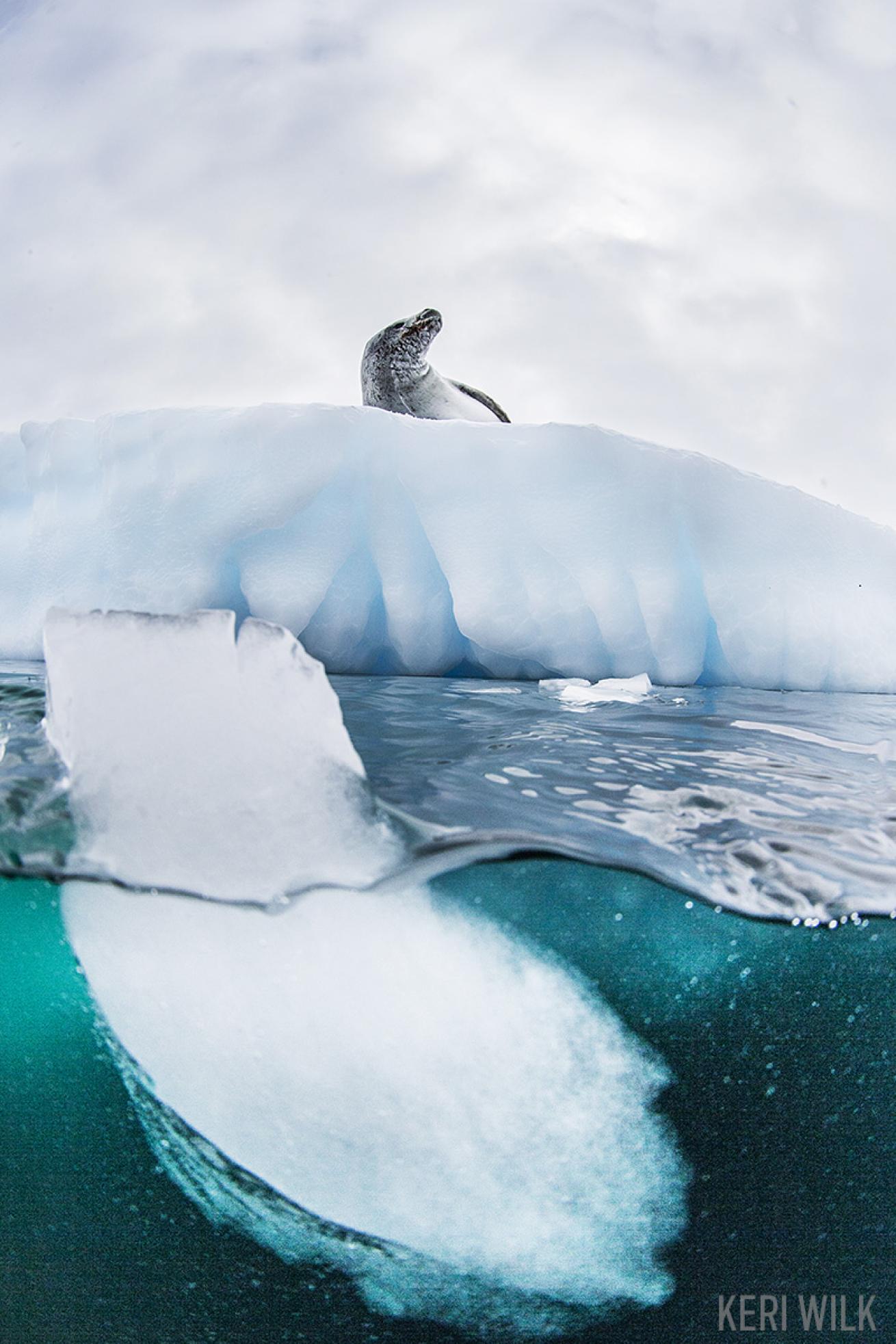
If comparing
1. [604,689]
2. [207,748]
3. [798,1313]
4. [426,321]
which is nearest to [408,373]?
[426,321]

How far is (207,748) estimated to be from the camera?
0.68 metres

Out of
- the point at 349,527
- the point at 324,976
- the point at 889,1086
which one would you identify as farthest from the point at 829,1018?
the point at 349,527

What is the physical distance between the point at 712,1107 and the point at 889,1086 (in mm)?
159

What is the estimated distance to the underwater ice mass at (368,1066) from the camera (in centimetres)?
62

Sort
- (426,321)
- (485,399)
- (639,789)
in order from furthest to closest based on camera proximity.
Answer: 1. (485,399)
2. (426,321)
3. (639,789)

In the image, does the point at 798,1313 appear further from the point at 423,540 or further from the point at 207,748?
the point at 423,540

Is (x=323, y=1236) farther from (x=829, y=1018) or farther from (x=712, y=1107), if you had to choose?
(x=829, y=1018)

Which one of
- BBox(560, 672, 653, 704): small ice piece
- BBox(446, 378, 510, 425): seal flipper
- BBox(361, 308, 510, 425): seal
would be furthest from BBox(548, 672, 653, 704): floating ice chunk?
BBox(446, 378, 510, 425): seal flipper

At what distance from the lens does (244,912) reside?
1.99ft

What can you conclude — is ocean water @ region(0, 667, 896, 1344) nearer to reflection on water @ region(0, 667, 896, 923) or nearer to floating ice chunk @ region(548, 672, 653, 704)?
→ reflection on water @ region(0, 667, 896, 923)

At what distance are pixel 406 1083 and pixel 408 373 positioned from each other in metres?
2.73

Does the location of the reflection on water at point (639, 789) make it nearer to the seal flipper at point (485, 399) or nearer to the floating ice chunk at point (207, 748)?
the floating ice chunk at point (207, 748)

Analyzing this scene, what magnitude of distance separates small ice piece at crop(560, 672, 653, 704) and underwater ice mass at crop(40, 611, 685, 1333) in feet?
2.61

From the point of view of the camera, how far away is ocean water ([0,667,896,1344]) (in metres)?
0.63
